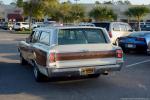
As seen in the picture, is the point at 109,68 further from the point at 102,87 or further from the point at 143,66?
the point at 143,66

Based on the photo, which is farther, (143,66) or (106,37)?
(143,66)

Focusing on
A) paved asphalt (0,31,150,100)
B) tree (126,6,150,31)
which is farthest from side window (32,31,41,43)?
tree (126,6,150,31)

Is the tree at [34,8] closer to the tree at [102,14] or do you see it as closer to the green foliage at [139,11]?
the tree at [102,14]

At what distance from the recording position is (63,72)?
910cm

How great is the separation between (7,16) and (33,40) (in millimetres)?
Answer: 72014

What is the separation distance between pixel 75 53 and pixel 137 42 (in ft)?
30.9

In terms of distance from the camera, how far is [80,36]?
390 inches

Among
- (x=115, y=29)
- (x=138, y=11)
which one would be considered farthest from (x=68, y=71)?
(x=138, y=11)

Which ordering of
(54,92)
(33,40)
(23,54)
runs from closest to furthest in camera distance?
(54,92), (33,40), (23,54)

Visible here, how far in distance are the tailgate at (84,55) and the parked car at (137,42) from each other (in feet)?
28.1

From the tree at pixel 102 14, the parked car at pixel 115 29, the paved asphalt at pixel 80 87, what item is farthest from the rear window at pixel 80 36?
the tree at pixel 102 14

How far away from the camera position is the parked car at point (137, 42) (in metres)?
18.0

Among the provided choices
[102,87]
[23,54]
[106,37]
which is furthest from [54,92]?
[23,54]

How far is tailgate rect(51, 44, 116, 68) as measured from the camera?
9133 mm
